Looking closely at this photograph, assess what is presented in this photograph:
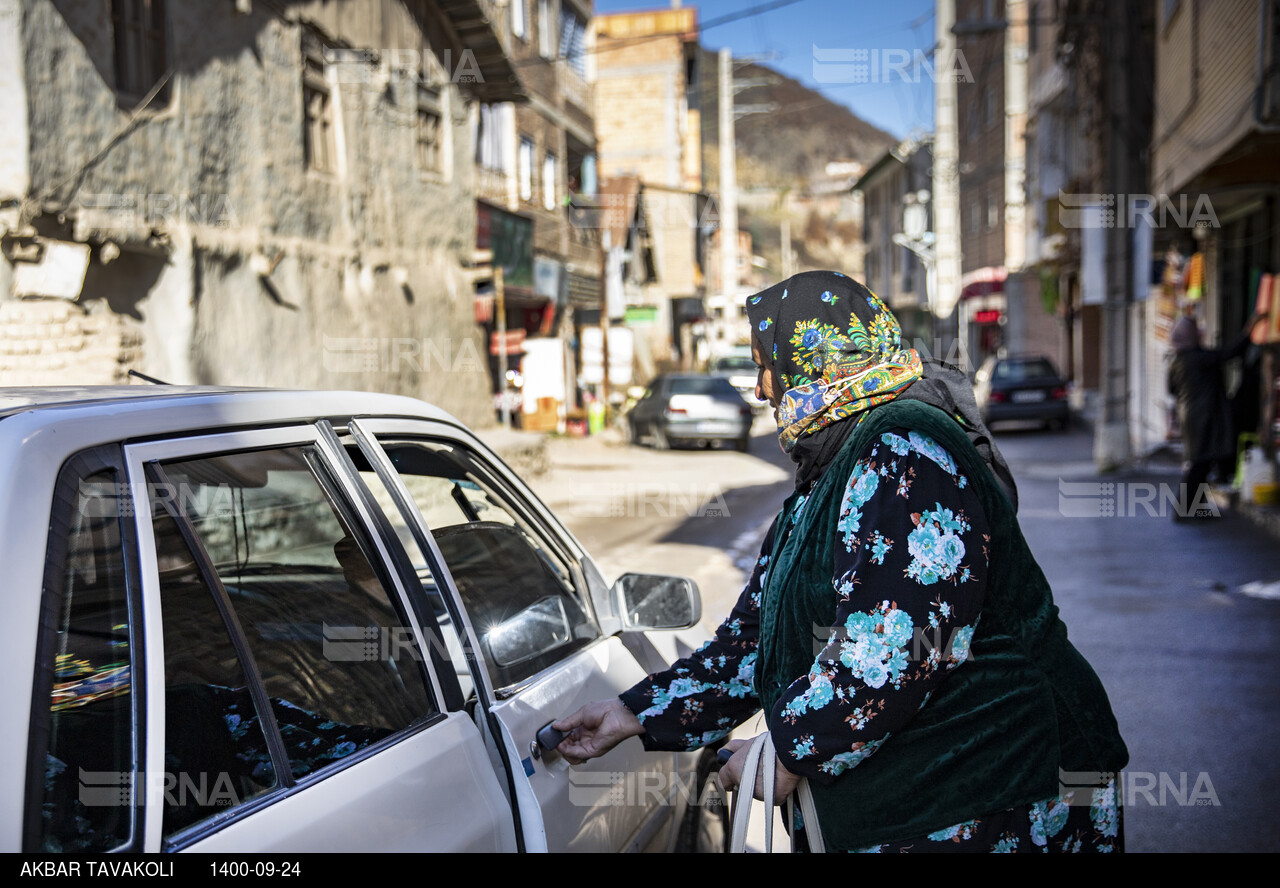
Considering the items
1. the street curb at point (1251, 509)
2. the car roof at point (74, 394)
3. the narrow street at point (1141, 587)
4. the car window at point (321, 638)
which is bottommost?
the narrow street at point (1141, 587)

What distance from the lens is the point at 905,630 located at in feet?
5.67

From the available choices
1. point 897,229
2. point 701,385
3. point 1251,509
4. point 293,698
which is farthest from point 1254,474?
point 897,229

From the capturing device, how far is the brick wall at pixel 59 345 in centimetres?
739

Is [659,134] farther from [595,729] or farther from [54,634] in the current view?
[54,634]

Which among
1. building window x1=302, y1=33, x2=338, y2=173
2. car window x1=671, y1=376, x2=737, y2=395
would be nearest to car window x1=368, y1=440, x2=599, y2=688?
building window x1=302, y1=33, x2=338, y2=173

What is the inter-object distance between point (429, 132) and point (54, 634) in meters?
15.9

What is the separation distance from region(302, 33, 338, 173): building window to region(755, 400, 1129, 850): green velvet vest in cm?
1168

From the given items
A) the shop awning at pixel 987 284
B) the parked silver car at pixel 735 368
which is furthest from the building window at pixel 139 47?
the shop awning at pixel 987 284

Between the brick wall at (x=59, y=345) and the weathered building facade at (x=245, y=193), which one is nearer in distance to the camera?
the brick wall at (x=59, y=345)

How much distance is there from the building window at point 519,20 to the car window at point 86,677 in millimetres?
21584

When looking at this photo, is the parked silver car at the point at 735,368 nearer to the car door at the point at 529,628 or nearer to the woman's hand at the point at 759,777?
the car door at the point at 529,628

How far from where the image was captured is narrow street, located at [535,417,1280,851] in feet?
14.1

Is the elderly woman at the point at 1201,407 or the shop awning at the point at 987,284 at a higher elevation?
the shop awning at the point at 987,284
